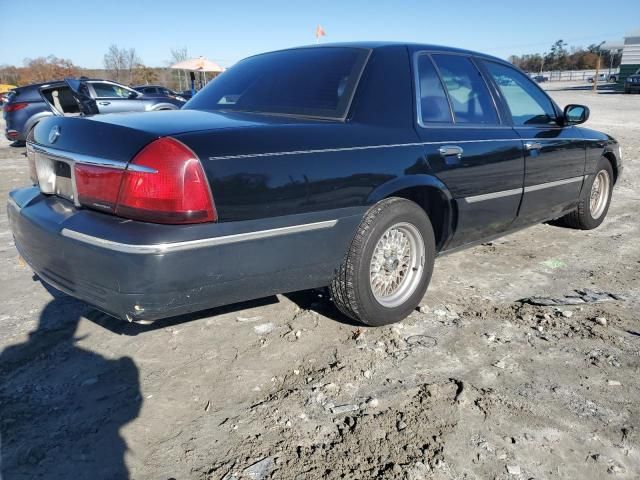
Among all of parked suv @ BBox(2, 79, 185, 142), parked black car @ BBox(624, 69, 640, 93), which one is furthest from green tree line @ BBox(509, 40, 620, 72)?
parked suv @ BBox(2, 79, 185, 142)

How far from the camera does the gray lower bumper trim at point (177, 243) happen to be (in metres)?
2.04

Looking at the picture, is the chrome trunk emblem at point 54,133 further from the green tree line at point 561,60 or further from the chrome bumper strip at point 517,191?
the green tree line at point 561,60

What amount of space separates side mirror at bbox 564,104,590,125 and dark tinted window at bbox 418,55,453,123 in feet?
5.53

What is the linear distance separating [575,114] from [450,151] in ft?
6.55

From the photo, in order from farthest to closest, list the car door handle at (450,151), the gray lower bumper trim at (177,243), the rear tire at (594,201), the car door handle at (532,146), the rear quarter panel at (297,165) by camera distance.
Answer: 1. the rear tire at (594,201)
2. the car door handle at (532,146)
3. the car door handle at (450,151)
4. the rear quarter panel at (297,165)
5. the gray lower bumper trim at (177,243)

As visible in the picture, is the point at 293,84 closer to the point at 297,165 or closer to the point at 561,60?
the point at 297,165

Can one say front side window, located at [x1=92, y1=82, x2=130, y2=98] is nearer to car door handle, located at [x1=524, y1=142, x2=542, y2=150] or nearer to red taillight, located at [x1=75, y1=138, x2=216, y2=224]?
car door handle, located at [x1=524, y1=142, x2=542, y2=150]

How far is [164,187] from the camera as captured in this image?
207 cm

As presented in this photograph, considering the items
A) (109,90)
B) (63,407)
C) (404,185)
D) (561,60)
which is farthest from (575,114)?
(561,60)

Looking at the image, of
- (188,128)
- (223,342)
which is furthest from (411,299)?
(188,128)

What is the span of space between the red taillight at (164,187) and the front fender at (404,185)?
0.94 meters

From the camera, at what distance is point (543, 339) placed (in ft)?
9.48

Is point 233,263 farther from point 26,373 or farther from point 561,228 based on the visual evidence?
point 561,228

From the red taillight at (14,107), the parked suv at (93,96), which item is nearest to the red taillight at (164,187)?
the parked suv at (93,96)
